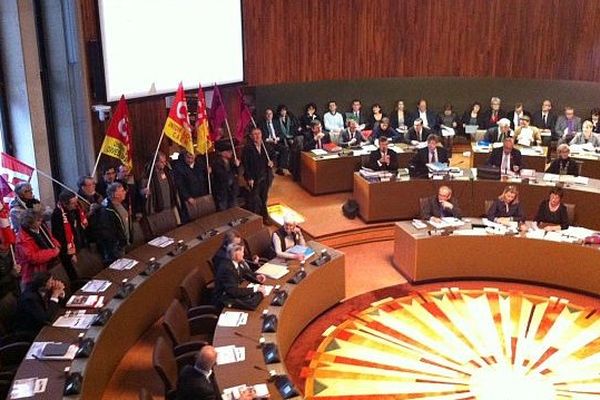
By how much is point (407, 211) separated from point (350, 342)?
380 cm

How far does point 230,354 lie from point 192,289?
4.85 feet

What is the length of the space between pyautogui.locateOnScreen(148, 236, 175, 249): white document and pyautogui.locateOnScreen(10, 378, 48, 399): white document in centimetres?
312

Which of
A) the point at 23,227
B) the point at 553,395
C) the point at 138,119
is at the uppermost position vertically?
the point at 138,119

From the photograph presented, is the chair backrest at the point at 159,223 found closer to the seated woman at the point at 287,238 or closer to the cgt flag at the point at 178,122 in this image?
the cgt flag at the point at 178,122

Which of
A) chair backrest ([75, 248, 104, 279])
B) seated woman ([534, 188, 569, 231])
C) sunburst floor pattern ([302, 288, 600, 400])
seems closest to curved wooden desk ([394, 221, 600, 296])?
sunburst floor pattern ([302, 288, 600, 400])

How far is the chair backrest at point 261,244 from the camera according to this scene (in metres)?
8.59

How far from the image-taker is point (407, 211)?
36.8 ft

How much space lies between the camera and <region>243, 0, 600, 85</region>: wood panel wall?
13.2 metres

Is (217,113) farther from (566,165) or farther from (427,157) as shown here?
(566,165)

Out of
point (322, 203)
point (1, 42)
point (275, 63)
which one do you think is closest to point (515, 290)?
point (322, 203)

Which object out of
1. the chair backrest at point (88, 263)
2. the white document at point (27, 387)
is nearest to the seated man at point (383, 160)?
the chair backrest at point (88, 263)

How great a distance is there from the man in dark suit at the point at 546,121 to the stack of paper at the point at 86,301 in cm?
1020

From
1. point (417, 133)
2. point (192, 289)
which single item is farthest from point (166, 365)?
point (417, 133)

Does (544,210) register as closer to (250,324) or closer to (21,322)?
(250,324)
